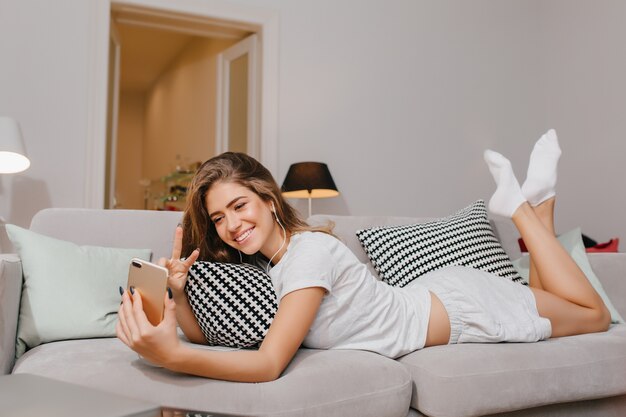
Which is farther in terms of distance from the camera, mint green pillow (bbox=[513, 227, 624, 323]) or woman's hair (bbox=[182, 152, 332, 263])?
mint green pillow (bbox=[513, 227, 624, 323])

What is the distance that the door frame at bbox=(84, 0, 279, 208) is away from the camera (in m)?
3.08

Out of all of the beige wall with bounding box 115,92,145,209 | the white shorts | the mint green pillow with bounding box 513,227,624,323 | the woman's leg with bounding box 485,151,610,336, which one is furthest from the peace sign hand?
the beige wall with bounding box 115,92,145,209

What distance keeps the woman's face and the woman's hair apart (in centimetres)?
2

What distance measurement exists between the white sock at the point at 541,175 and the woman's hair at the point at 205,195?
2.74 ft

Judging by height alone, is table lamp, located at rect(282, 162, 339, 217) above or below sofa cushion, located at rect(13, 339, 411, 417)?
above

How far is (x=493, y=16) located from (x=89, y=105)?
3039 millimetres

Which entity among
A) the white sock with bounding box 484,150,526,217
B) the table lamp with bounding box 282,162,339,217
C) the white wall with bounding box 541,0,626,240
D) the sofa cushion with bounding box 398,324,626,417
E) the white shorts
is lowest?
the sofa cushion with bounding box 398,324,626,417

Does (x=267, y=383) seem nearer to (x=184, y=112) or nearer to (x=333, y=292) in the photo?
(x=333, y=292)

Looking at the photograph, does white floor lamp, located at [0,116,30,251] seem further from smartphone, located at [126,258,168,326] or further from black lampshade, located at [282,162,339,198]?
smartphone, located at [126,258,168,326]

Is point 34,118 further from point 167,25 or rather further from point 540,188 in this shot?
point 540,188

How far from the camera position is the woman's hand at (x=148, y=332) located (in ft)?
3.10

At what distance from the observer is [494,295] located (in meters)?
1.65

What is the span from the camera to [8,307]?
1415 mm

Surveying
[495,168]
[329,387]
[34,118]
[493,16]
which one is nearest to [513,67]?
[493,16]
